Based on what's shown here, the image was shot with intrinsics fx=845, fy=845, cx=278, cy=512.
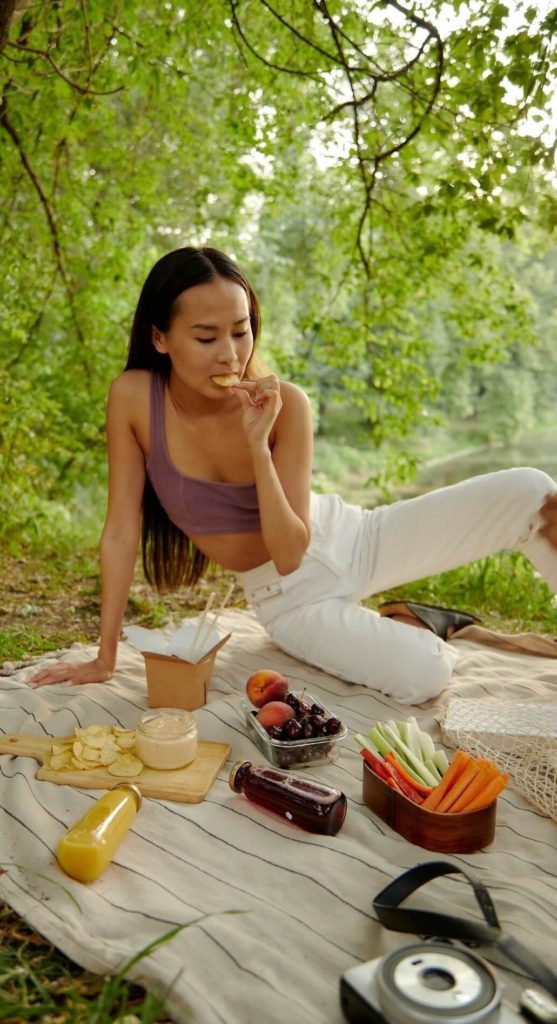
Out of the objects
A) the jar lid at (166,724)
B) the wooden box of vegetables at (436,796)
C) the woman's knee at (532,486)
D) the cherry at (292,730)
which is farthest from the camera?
the woman's knee at (532,486)

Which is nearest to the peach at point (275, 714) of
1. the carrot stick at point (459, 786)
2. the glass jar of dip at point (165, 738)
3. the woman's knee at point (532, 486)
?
the glass jar of dip at point (165, 738)

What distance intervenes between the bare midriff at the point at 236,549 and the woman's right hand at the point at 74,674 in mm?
610

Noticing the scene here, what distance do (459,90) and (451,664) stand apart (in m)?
2.31

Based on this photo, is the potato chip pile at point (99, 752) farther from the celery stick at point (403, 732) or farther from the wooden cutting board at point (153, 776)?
the celery stick at point (403, 732)

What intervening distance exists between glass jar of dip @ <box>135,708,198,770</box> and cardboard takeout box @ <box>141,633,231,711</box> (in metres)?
0.41

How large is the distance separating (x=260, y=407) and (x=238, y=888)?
1.61 metres

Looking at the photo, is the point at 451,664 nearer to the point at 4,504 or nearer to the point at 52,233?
the point at 4,504

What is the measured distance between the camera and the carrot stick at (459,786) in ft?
7.11

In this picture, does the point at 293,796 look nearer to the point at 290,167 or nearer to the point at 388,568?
the point at 388,568

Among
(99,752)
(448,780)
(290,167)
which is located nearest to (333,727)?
(448,780)

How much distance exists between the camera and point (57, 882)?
195cm

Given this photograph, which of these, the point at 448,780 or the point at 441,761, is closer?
the point at 448,780

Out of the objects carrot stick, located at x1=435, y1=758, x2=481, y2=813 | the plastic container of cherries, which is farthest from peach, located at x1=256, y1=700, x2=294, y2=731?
carrot stick, located at x1=435, y1=758, x2=481, y2=813

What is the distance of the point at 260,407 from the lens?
9.82 ft
